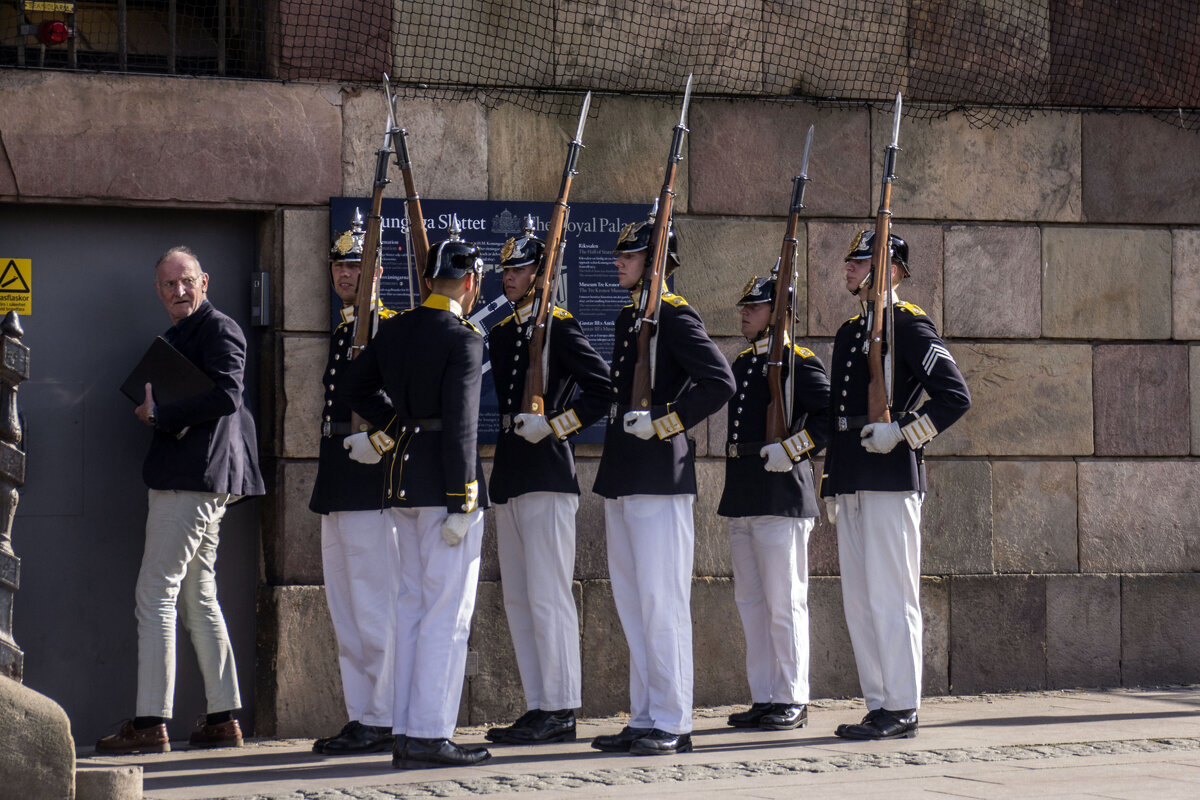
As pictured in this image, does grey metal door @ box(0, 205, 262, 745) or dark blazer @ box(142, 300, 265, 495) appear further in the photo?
grey metal door @ box(0, 205, 262, 745)

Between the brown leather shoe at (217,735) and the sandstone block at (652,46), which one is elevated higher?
the sandstone block at (652,46)

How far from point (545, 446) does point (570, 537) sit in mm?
421

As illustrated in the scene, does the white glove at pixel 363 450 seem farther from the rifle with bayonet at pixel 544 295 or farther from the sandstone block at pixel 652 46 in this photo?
the sandstone block at pixel 652 46

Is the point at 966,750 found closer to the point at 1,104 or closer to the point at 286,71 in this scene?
the point at 286,71

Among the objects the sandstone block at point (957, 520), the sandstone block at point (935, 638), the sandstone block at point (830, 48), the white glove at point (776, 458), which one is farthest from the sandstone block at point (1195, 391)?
the white glove at point (776, 458)

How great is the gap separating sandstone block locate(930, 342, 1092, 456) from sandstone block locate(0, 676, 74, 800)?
493 centimetres

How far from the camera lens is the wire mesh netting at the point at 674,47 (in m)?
7.86

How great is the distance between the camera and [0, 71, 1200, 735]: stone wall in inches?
303

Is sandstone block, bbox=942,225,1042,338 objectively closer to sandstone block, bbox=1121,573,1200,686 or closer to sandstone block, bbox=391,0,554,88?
sandstone block, bbox=1121,573,1200,686

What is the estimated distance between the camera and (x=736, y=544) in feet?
24.8

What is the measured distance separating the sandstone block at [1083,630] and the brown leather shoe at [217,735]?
13.6 feet

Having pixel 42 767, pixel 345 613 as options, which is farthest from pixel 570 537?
pixel 42 767

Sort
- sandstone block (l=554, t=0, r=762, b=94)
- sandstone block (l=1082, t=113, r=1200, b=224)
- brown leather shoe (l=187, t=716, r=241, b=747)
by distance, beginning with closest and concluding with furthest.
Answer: brown leather shoe (l=187, t=716, r=241, b=747) → sandstone block (l=554, t=0, r=762, b=94) → sandstone block (l=1082, t=113, r=1200, b=224)

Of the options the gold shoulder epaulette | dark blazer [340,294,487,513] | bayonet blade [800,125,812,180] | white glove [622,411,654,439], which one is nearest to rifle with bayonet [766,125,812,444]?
bayonet blade [800,125,812,180]
